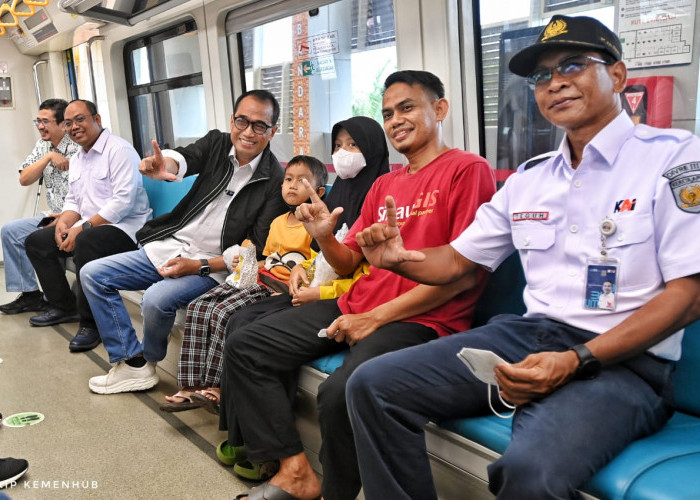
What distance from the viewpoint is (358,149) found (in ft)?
9.23

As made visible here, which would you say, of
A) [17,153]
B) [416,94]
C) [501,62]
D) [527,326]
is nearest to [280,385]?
[527,326]

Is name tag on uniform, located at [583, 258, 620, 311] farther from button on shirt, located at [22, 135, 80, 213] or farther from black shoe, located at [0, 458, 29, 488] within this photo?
button on shirt, located at [22, 135, 80, 213]

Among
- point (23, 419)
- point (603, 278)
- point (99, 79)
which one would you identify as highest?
point (99, 79)

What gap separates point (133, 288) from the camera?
3807mm

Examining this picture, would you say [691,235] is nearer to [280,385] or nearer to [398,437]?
[398,437]

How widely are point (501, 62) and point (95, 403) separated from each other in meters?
2.84

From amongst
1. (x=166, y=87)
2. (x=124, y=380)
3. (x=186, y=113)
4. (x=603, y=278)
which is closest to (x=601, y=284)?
(x=603, y=278)

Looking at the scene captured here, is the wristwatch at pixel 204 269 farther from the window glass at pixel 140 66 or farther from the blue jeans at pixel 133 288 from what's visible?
the window glass at pixel 140 66

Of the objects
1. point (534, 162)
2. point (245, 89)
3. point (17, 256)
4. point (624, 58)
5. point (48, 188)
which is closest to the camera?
point (534, 162)

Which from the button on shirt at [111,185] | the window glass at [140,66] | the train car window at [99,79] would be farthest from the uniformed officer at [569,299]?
the train car window at [99,79]

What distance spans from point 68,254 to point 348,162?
10.6ft

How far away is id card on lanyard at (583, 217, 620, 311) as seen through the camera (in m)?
1.68

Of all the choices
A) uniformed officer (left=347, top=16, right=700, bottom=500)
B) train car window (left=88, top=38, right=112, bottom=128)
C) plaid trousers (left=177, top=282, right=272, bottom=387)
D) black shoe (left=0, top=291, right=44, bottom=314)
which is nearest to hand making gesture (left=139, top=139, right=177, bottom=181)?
plaid trousers (left=177, top=282, right=272, bottom=387)

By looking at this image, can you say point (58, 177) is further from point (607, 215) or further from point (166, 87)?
point (607, 215)
